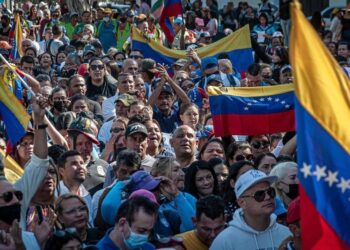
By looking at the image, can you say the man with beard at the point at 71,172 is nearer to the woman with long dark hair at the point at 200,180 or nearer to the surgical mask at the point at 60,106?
the woman with long dark hair at the point at 200,180

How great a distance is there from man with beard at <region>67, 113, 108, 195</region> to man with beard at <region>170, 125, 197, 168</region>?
2.28ft

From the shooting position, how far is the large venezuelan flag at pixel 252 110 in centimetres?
1123

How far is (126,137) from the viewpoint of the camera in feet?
34.7

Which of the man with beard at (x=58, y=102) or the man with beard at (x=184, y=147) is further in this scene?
the man with beard at (x=58, y=102)

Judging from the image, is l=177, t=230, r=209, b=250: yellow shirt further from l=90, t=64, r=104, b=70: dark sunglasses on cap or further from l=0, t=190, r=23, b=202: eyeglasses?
l=90, t=64, r=104, b=70: dark sunglasses on cap

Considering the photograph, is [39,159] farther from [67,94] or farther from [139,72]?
[139,72]

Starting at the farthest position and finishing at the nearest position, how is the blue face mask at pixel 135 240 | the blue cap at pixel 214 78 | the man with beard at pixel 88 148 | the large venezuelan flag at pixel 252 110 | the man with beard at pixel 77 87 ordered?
the blue cap at pixel 214 78, the man with beard at pixel 77 87, the large venezuelan flag at pixel 252 110, the man with beard at pixel 88 148, the blue face mask at pixel 135 240

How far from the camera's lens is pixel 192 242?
793 cm

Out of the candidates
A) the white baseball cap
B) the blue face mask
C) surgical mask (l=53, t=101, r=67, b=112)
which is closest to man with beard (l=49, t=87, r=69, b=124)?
surgical mask (l=53, t=101, r=67, b=112)

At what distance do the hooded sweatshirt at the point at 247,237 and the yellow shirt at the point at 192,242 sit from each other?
27cm

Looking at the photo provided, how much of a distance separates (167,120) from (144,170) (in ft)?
13.2

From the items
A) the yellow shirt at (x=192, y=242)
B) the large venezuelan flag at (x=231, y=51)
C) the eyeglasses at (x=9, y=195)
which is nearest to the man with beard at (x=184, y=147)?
the yellow shirt at (x=192, y=242)

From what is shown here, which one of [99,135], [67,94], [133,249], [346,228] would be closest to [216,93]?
[99,135]

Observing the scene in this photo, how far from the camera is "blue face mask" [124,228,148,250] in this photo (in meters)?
7.25
